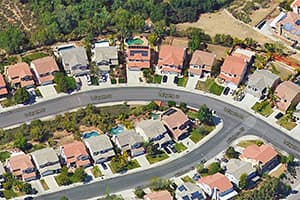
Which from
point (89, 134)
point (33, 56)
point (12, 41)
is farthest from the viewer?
point (12, 41)

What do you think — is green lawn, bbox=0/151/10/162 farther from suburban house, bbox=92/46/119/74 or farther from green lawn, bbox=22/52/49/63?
suburban house, bbox=92/46/119/74

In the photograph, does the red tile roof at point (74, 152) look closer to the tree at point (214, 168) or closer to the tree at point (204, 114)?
the tree at point (214, 168)

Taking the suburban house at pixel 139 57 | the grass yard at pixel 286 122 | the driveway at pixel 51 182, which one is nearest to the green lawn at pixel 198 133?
the grass yard at pixel 286 122

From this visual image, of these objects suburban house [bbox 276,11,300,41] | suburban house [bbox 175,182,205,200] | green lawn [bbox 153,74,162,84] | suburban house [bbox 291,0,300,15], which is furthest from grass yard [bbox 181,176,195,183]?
suburban house [bbox 291,0,300,15]

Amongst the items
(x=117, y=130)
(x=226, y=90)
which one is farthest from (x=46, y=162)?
(x=226, y=90)

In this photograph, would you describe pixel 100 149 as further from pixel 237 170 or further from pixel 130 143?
pixel 237 170

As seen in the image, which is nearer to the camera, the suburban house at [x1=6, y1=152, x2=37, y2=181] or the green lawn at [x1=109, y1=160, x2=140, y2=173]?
the suburban house at [x1=6, y1=152, x2=37, y2=181]
